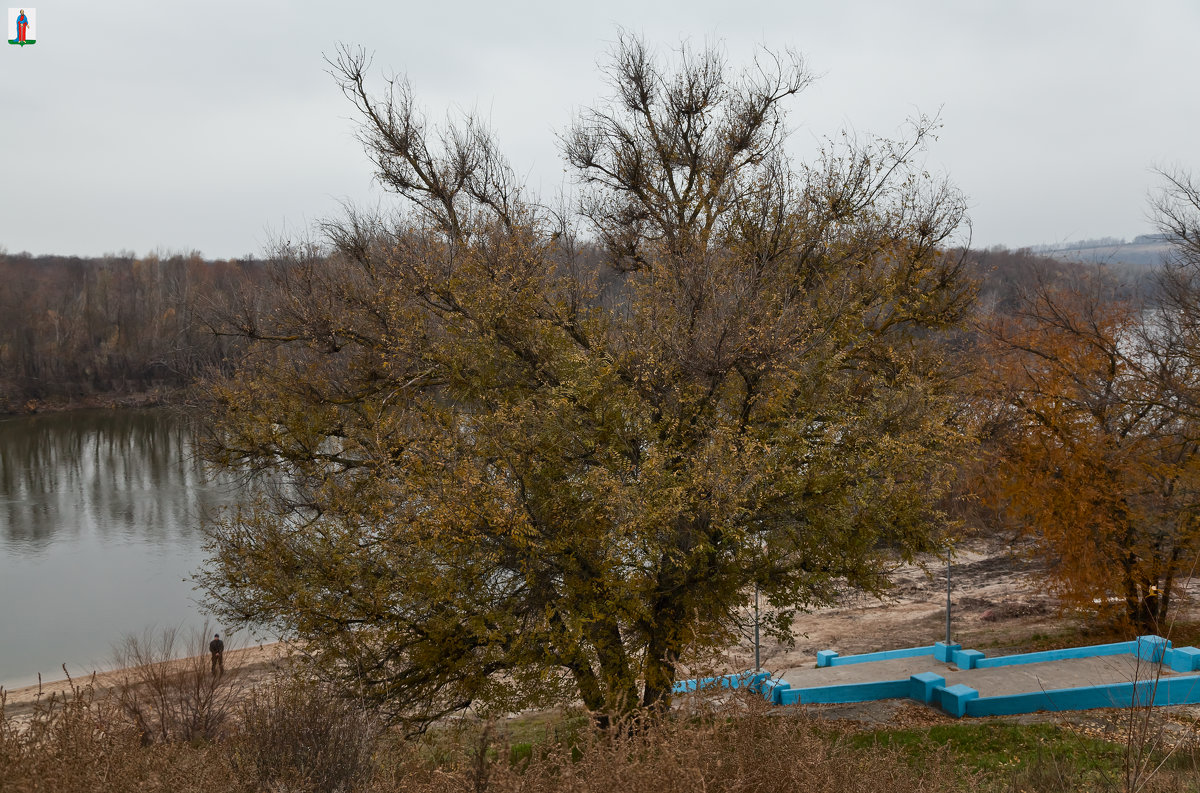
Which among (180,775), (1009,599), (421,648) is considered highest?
(180,775)

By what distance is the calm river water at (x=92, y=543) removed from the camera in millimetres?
21969

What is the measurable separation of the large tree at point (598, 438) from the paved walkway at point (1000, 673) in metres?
4.36

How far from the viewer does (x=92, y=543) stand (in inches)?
1120

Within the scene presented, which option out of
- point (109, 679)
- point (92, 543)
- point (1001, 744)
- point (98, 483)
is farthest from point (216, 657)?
point (98, 483)

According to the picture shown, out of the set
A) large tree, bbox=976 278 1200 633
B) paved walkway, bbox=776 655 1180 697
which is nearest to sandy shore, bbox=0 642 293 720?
paved walkway, bbox=776 655 1180 697

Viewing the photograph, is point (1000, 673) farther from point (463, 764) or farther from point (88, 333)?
point (88, 333)

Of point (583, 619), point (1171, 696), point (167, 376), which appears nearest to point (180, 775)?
point (583, 619)

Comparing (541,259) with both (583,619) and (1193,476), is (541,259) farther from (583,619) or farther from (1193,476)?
(1193,476)

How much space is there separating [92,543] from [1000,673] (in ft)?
89.0

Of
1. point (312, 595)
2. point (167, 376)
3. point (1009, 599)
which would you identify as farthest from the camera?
point (167, 376)

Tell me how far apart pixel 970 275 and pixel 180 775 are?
599 inches

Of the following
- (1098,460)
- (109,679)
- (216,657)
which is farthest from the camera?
(109,679)

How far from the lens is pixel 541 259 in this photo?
40.2 ft

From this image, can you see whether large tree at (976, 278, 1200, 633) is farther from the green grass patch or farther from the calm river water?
the calm river water
